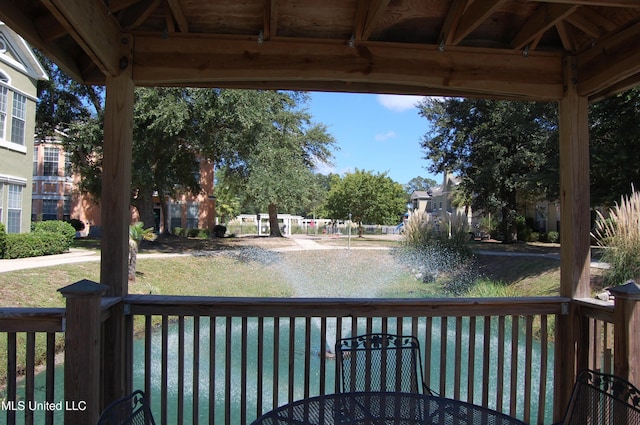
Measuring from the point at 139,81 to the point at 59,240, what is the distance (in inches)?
465

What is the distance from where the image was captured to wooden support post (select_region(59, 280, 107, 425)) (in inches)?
71.2

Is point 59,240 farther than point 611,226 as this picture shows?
Yes

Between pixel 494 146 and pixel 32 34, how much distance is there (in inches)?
602

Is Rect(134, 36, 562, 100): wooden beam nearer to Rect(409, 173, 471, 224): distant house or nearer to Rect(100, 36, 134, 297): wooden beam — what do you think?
Rect(100, 36, 134, 297): wooden beam

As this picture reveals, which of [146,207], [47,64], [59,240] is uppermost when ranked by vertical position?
[47,64]

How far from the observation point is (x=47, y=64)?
14828mm

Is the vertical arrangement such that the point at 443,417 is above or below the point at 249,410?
above

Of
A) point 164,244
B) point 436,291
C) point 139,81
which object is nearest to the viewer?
point 139,81

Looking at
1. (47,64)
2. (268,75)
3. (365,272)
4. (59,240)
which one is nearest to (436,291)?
(365,272)

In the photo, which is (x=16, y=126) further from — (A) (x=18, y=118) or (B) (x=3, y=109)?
(B) (x=3, y=109)

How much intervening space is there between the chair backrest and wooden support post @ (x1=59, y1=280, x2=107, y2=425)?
1.86 metres

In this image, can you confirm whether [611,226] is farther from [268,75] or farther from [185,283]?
[185,283]

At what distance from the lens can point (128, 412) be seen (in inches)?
55.1

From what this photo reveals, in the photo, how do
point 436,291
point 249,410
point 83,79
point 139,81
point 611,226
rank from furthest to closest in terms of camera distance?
point 436,291, point 611,226, point 249,410, point 83,79, point 139,81
